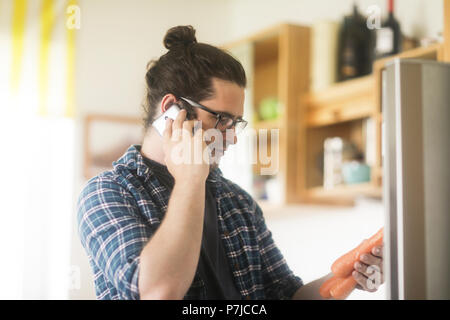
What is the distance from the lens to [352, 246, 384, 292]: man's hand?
0.72m

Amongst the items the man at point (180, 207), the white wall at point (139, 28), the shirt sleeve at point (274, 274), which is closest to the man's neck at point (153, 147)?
the man at point (180, 207)

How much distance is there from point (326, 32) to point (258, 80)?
44 cm

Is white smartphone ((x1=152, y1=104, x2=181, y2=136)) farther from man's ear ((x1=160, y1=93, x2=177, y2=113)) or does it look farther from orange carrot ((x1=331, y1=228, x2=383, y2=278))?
orange carrot ((x1=331, y1=228, x2=383, y2=278))

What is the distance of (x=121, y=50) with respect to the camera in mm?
1485

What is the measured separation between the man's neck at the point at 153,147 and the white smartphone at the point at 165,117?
19 millimetres

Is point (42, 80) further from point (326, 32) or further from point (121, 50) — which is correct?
point (326, 32)

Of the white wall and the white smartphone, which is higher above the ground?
the white wall

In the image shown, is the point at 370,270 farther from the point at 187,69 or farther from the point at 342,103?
the point at 342,103

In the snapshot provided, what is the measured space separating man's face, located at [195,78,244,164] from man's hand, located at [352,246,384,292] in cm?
25

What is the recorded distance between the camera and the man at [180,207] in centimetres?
58

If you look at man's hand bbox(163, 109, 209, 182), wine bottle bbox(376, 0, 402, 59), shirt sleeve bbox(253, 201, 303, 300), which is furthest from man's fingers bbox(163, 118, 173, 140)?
wine bottle bbox(376, 0, 402, 59)

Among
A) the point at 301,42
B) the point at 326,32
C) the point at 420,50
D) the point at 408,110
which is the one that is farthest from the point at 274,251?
the point at 301,42

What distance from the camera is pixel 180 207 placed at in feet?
1.93

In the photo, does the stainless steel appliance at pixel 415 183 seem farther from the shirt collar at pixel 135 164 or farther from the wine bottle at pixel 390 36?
the wine bottle at pixel 390 36
